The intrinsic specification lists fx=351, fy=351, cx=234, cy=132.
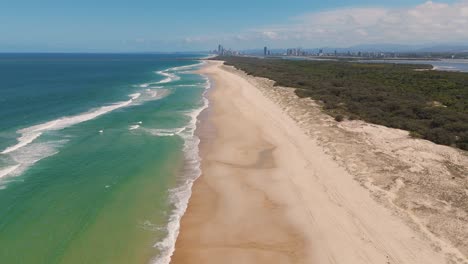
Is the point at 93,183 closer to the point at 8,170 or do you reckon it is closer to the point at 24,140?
the point at 8,170

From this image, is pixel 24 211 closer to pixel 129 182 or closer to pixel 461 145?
pixel 129 182

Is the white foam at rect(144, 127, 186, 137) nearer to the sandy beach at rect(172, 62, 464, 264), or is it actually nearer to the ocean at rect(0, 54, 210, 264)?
the ocean at rect(0, 54, 210, 264)

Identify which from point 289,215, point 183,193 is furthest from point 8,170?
point 289,215

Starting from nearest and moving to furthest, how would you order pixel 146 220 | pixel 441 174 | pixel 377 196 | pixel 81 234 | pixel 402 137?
pixel 81 234 < pixel 146 220 < pixel 377 196 < pixel 441 174 < pixel 402 137

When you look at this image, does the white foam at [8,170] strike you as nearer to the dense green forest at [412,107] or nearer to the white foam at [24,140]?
the white foam at [24,140]

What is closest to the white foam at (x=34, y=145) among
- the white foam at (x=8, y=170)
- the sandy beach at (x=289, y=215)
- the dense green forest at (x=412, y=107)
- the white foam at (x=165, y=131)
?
the white foam at (x=8, y=170)

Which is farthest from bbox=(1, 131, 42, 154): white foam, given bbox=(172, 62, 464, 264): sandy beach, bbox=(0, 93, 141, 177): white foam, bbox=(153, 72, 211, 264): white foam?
bbox=(172, 62, 464, 264): sandy beach

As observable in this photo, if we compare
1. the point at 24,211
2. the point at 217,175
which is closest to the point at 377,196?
the point at 217,175
